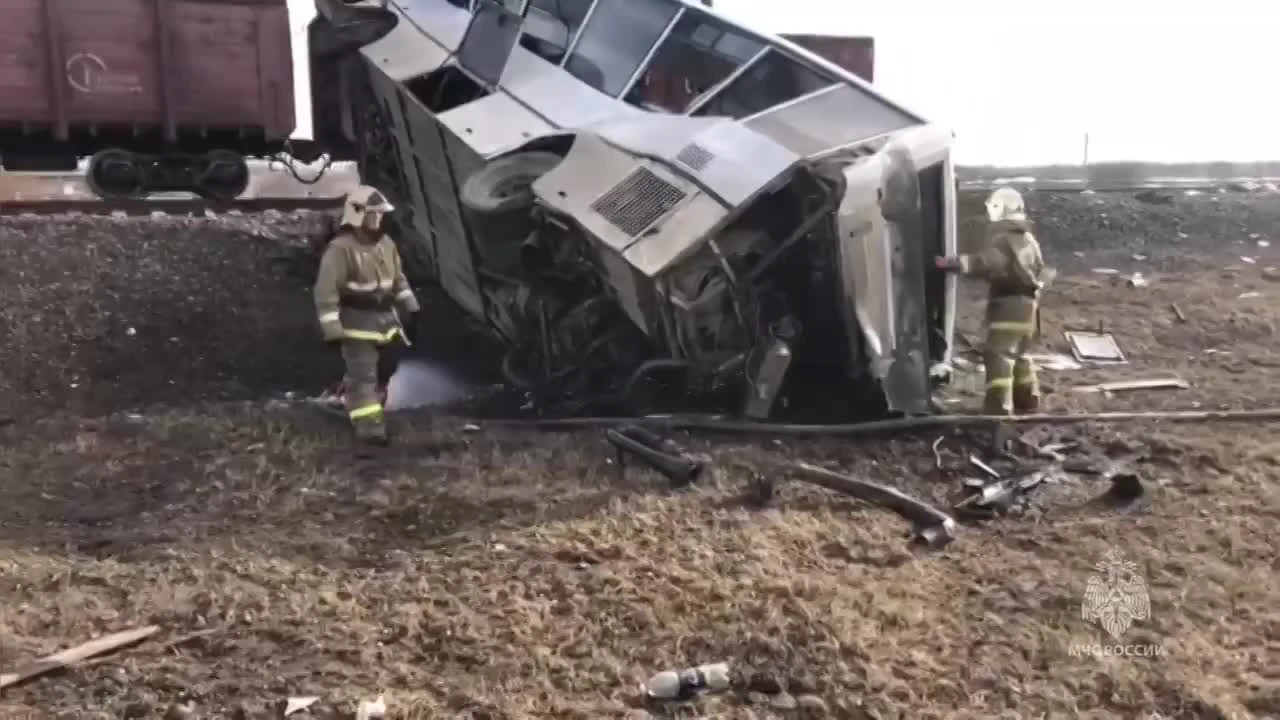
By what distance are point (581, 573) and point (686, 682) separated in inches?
27.9

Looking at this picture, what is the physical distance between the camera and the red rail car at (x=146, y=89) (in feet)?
26.6

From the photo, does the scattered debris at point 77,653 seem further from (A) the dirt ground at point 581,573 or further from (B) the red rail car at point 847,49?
(B) the red rail car at point 847,49

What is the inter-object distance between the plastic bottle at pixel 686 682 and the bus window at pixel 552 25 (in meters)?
4.13

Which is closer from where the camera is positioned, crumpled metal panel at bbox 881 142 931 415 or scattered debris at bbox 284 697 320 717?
scattered debris at bbox 284 697 320 717

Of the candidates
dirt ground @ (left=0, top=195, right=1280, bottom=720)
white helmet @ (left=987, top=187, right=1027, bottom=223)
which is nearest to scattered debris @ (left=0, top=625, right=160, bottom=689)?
dirt ground @ (left=0, top=195, right=1280, bottom=720)

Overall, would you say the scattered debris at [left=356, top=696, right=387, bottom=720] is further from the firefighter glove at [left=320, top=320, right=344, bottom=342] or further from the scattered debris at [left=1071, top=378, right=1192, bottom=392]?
the scattered debris at [left=1071, top=378, right=1192, bottom=392]

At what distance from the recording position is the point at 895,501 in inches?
162

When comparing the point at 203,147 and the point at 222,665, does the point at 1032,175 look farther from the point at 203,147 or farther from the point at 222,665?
the point at 222,665

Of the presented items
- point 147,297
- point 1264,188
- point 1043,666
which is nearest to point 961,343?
point 1043,666

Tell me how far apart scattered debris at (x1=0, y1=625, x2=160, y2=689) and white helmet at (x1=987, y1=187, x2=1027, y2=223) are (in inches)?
156

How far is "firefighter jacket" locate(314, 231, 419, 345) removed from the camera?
184 inches

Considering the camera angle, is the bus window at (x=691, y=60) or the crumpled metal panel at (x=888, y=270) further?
the bus window at (x=691, y=60)

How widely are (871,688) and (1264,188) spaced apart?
13.5 meters

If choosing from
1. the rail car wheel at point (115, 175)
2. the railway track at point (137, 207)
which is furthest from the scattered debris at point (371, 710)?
the rail car wheel at point (115, 175)
